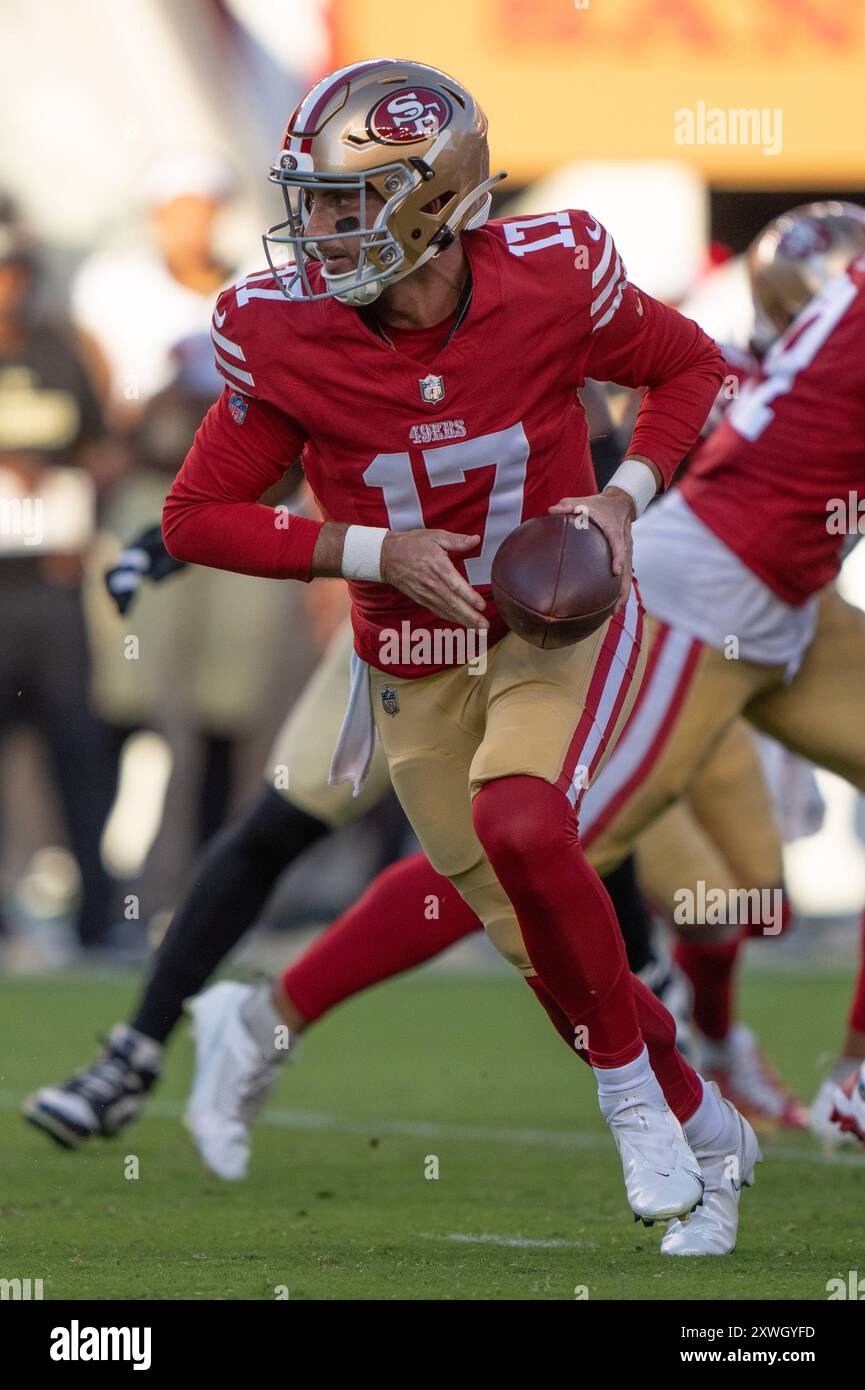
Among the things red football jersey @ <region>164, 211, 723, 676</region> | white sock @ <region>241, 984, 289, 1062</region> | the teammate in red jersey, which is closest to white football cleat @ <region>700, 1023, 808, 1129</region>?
white sock @ <region>241, 984, 289, 1062</region>

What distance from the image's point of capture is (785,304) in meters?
5.35

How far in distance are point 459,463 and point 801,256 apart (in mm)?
1746

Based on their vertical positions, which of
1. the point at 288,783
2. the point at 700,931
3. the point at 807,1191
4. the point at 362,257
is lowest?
the point at 807,1191

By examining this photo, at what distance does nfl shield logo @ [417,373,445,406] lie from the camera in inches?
149

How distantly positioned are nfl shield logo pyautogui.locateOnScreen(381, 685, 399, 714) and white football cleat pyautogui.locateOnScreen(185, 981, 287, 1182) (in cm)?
109

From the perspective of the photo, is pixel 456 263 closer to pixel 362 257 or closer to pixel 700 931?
pixel 362 257

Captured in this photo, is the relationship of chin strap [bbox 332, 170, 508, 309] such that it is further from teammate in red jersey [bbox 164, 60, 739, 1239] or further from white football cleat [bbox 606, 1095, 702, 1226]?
white football cleat [bbox 606, 1095, 702, 1226]

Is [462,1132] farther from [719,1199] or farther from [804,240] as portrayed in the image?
[804,240]

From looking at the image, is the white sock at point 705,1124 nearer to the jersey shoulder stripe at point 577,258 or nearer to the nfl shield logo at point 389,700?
the nfl shield logo at point 389,700

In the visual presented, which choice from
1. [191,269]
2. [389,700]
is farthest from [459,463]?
[191,269]

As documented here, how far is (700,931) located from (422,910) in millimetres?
1004

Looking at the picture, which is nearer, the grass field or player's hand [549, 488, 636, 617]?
the grass field
